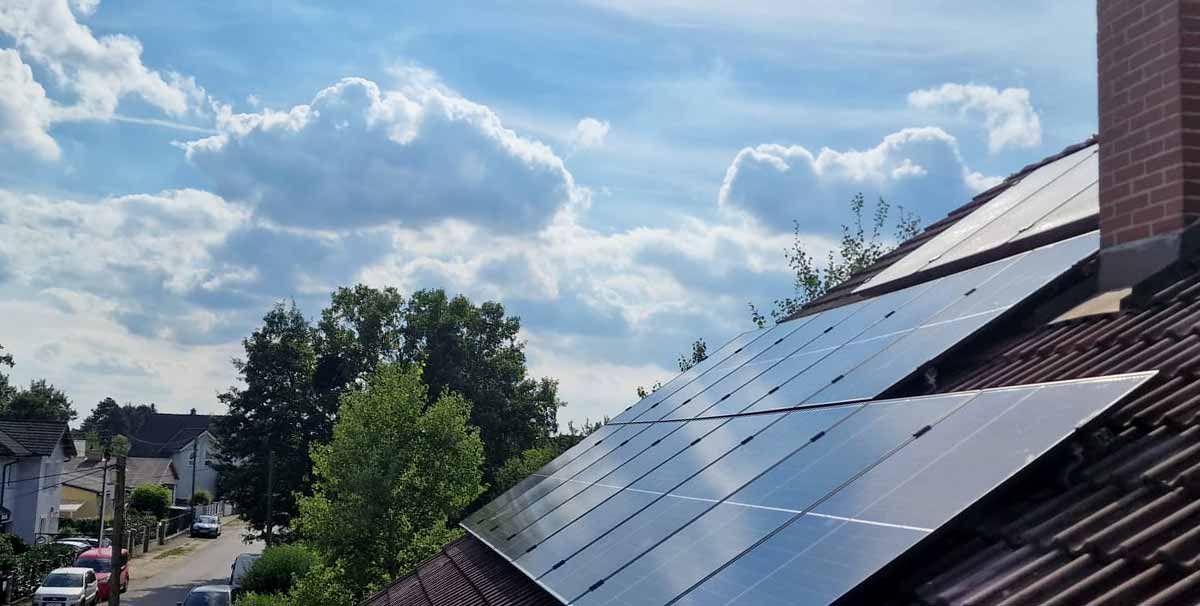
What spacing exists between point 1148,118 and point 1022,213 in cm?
284

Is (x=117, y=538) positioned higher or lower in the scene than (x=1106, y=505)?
lower

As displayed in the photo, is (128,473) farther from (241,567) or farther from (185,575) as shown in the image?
(241,567)

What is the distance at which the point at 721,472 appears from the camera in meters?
6.85

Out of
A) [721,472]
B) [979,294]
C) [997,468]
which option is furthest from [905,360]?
[997,468]

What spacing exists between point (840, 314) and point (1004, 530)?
674 centimetres

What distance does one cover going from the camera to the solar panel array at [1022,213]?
813 cm

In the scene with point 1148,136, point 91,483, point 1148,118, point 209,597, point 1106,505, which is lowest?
point 209,597

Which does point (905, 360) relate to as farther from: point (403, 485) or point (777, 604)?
point (403, 485)

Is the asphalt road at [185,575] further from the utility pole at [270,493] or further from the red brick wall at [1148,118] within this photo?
the red brick wall at [1148,118]

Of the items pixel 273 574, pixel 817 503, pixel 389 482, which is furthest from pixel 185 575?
pixel 817 503

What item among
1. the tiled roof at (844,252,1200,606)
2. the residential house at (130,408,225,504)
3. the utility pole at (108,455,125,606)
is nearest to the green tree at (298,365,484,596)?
the utility pole at (108,455,125,606)

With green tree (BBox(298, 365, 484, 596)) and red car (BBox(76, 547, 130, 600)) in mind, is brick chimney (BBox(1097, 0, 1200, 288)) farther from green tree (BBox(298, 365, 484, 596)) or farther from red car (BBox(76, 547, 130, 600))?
red car (BBox(76, 547, 130, 600))

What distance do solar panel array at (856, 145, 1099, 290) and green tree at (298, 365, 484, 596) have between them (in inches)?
535

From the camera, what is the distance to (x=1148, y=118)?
6215 millimetres
